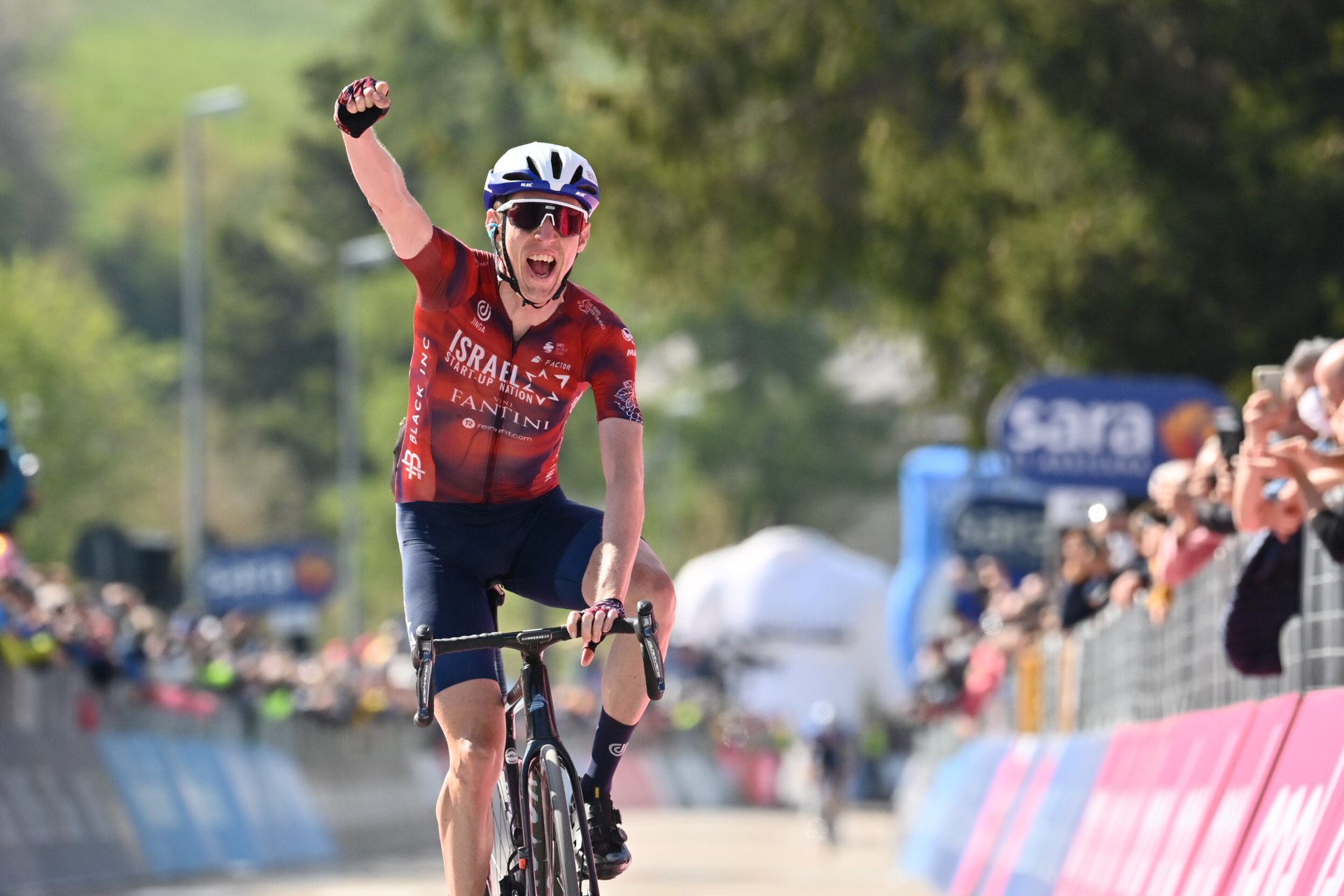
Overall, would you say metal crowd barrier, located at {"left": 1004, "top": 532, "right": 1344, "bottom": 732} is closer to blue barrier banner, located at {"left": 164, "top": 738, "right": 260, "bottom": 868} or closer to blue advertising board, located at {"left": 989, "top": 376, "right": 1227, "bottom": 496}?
blue advertising board, located at {"left": 989, "top": 376, "right": 1227, "bottom": 496}

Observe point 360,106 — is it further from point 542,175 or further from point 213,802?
point 213,802

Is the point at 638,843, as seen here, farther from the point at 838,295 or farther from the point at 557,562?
the point at 557,562

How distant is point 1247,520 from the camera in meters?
8.93

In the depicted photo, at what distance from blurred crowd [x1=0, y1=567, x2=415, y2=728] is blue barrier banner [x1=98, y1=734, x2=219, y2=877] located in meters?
0.33

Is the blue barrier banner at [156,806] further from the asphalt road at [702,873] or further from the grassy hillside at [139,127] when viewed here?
the grassy hillside at [139,127]

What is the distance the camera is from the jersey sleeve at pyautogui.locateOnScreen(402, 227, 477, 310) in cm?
771

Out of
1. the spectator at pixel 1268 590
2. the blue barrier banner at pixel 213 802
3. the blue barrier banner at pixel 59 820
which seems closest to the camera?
the spectator at pixel 1268 590

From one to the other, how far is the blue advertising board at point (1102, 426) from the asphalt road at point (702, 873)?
340 centimetres

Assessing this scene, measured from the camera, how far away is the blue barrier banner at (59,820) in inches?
645


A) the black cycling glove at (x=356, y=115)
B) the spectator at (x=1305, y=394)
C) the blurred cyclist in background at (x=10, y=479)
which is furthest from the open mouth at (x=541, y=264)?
the blurred cyclist in background at (x=10, y=479)

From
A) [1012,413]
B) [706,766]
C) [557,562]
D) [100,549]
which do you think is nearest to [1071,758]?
[1012,413]

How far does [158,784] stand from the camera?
2033 cm

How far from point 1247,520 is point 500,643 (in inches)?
116

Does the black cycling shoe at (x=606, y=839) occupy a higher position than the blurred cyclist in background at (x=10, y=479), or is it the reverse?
the blurred cyclist in background at (x=10, y=479)
